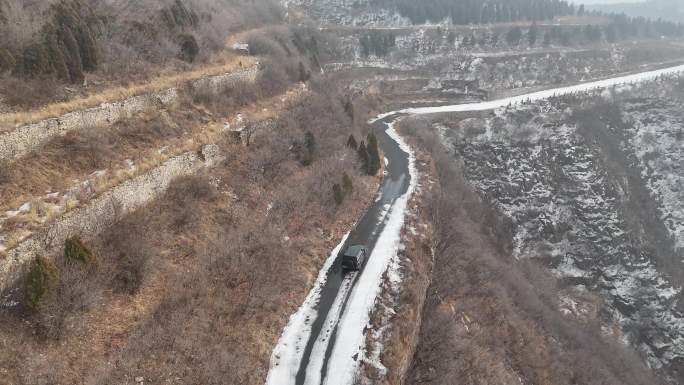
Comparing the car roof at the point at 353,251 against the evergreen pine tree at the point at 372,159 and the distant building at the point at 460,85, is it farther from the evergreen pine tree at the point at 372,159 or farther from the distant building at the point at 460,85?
the distant building at the point at 460,85

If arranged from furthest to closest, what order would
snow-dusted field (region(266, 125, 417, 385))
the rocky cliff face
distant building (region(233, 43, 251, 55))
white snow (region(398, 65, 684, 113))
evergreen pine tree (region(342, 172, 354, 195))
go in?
white snow (region(398, 65, 684, 113)) → distant building (region(233, 43, 251, 55)) → the rocky cliff face → evergreen pine tree (region(342, 172, 354, 195)) → snow-dusted field (region(266, 125, 417, 385))

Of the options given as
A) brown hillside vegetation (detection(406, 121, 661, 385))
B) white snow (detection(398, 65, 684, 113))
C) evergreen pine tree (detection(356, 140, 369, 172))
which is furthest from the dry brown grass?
white snow (detection(398, 65, 684, 113))

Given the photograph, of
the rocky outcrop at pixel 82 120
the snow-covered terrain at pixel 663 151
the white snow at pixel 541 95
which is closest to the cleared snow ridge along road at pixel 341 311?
the rocky outcrop at pixel 82 120

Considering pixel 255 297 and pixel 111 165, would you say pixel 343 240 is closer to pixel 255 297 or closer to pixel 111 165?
pixel 255 297

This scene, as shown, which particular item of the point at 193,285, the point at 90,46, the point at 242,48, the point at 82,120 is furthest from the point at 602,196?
the point at 90,46

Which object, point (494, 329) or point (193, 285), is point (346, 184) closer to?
point (494, 329)

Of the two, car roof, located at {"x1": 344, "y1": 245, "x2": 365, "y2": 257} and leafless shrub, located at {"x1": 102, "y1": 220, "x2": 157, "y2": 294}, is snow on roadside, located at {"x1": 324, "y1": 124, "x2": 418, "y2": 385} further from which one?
leafless shrub, located at {"x1": 102, "y1": 220, "x2": 157, "y2": 294}
